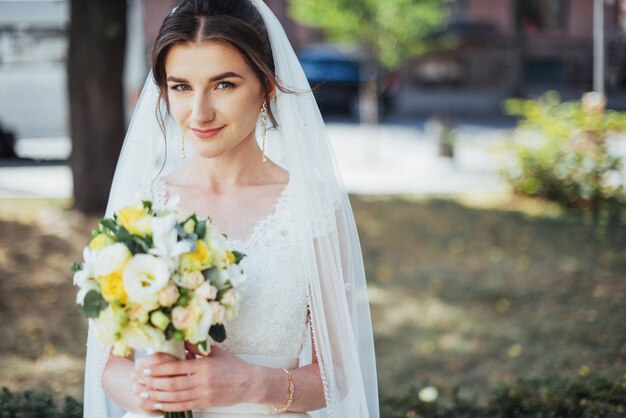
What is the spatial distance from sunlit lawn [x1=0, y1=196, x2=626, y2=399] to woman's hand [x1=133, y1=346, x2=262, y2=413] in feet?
10.2

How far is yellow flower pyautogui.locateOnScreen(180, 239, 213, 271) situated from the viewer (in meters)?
1.81

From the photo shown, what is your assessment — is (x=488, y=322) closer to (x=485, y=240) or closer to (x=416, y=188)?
(x=485, y=240)

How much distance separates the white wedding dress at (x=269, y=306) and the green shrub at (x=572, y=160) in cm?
754

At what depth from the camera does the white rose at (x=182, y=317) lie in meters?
1.78

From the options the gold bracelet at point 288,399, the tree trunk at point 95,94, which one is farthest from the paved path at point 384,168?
the gold bracelet at point 288,399

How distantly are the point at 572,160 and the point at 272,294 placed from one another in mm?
8054

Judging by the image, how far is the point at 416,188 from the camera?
1113cm

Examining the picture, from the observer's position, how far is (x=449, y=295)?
689cm

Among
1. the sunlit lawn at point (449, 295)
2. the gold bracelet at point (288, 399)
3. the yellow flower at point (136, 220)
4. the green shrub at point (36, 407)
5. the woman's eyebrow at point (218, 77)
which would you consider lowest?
the sunlit lawn at point (449, 295)

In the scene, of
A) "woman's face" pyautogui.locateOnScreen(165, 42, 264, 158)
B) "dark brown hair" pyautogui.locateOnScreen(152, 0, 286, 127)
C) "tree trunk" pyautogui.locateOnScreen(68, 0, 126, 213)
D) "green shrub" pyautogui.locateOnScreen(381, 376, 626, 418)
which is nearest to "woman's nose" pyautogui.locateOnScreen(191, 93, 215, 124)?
"woman's face" pyautogui.locateOnScreen(165, 42, 264, 158)

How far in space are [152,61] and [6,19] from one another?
44.5 feet

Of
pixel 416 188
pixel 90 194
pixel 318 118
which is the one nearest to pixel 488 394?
pixel 318 118

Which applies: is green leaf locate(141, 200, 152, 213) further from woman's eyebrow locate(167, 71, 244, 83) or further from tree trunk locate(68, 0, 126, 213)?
tree trunk locate(68, 0, 126, 213)

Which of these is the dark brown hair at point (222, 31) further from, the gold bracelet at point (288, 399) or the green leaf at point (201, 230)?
the gold bracelet at point (288, 399)
